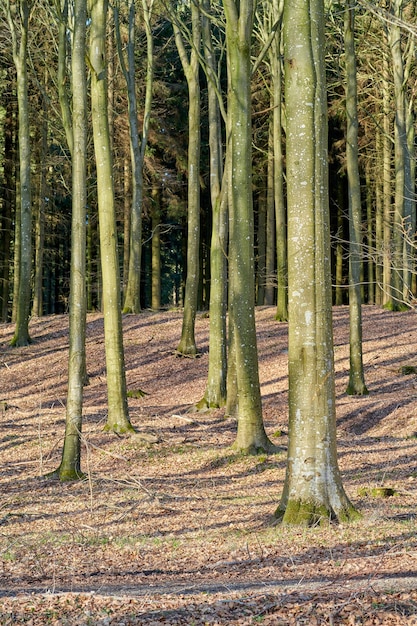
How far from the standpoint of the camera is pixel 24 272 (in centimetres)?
2164

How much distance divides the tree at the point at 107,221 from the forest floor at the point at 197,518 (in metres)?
0.70

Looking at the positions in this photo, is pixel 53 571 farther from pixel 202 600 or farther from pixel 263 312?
pixel 263 312

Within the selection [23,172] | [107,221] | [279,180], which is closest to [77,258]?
[107,221]

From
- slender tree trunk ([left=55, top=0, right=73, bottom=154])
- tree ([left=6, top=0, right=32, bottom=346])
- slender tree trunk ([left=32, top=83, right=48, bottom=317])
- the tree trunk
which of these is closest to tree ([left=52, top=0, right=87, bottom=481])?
the tree trunk

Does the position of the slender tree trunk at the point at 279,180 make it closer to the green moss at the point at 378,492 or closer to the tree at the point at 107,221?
the tree at the point at 107,221

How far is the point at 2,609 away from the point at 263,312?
817 inches

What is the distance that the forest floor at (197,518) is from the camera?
469cm

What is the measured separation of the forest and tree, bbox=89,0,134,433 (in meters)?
0.04

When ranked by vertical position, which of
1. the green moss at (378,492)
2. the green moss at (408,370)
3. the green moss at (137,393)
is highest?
the green moss at (408,370)

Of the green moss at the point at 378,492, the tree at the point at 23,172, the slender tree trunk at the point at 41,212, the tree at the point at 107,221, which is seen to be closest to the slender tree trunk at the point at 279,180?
the tree at the point at 23,172

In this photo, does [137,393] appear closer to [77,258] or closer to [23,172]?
[23,172]

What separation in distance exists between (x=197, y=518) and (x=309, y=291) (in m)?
3.20

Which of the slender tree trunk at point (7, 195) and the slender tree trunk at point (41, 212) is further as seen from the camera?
the slender tree trunk at point (7, 195)

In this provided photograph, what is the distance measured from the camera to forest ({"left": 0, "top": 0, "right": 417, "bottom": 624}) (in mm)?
7309
